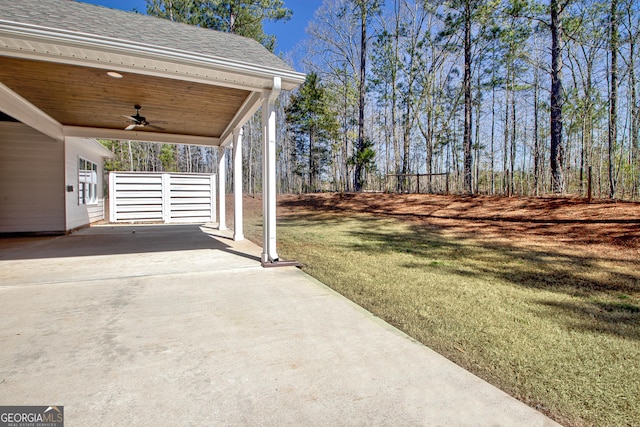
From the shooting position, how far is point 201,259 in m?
4.76

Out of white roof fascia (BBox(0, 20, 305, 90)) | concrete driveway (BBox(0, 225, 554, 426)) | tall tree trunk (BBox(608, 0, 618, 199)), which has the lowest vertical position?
concrete driveway (BBox(0, 225, 554, 426))

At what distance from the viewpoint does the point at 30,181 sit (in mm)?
7262

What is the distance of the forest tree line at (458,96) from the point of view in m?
10.1

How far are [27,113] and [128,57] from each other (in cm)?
429

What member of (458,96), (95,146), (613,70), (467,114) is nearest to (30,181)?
(95,146)

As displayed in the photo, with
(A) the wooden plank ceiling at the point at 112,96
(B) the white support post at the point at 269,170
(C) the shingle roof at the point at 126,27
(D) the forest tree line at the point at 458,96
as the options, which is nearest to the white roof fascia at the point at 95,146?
(A) the wooden plank ceiling at the point at 112,96

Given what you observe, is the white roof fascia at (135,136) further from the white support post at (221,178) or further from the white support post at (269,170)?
the white support post at (269,170)

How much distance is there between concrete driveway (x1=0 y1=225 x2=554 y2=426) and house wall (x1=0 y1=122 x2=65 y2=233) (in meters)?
5.09

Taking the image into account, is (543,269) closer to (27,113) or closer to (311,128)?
(27,113)

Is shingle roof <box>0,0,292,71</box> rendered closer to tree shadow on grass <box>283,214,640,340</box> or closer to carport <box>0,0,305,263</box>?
carport <box>0,0,305,263</box>

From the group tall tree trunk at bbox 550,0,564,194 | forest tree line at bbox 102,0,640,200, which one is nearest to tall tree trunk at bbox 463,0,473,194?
forest tree line at bbox 102,0,640,200

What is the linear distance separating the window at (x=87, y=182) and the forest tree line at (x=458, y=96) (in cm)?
852

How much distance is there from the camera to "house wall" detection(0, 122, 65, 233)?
23.2 ft

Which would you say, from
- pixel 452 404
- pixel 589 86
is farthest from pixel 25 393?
pixel 589 86
